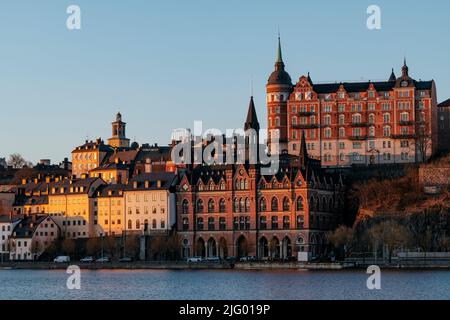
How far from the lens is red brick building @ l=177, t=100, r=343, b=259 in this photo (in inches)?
5089

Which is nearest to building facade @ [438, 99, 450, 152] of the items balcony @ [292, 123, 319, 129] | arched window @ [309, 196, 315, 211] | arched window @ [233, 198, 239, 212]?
balcony @ [292, 123, 319, 129]

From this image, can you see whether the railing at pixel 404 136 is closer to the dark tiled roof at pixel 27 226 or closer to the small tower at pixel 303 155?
the small tower at pixel 303 155

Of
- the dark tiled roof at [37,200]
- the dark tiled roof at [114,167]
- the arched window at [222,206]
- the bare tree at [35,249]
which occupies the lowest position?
the bare tree at [35,249]

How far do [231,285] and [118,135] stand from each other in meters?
92.6

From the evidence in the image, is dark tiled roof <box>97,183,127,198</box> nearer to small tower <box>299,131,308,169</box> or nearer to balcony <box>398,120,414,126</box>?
small tower <box>299,131,308,169</box>

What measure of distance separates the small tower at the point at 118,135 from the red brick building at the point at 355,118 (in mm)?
42831

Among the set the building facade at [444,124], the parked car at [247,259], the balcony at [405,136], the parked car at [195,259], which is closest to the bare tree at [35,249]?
the parked car at [195,259]

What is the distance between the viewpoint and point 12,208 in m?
151

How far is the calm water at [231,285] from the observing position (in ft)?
254

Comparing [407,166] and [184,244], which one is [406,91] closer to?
[407,166]

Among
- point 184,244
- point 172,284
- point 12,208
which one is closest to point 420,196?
point 184,244

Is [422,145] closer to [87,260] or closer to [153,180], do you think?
[153,180]

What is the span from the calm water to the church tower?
29.2 meters
